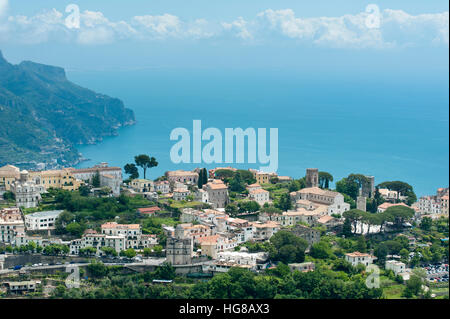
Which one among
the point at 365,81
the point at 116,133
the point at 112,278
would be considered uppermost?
the point at 365,81

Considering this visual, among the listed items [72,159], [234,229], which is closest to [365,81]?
[72,159]

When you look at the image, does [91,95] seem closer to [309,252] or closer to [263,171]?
[263,171]

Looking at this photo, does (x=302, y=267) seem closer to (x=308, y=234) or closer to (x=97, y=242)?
(x=308, y=234)

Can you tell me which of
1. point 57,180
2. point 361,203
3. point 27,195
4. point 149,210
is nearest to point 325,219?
point 361,203

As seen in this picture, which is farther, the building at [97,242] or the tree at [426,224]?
the tree at [426,224]

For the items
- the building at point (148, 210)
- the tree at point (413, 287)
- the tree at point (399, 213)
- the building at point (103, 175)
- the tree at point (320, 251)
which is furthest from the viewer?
the building at point (103, 175)

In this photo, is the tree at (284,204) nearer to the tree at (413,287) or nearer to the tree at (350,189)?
the tree at (350,189)

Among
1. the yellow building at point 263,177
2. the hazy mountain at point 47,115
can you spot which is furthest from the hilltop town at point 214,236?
the hazy mountain at point 47,115
